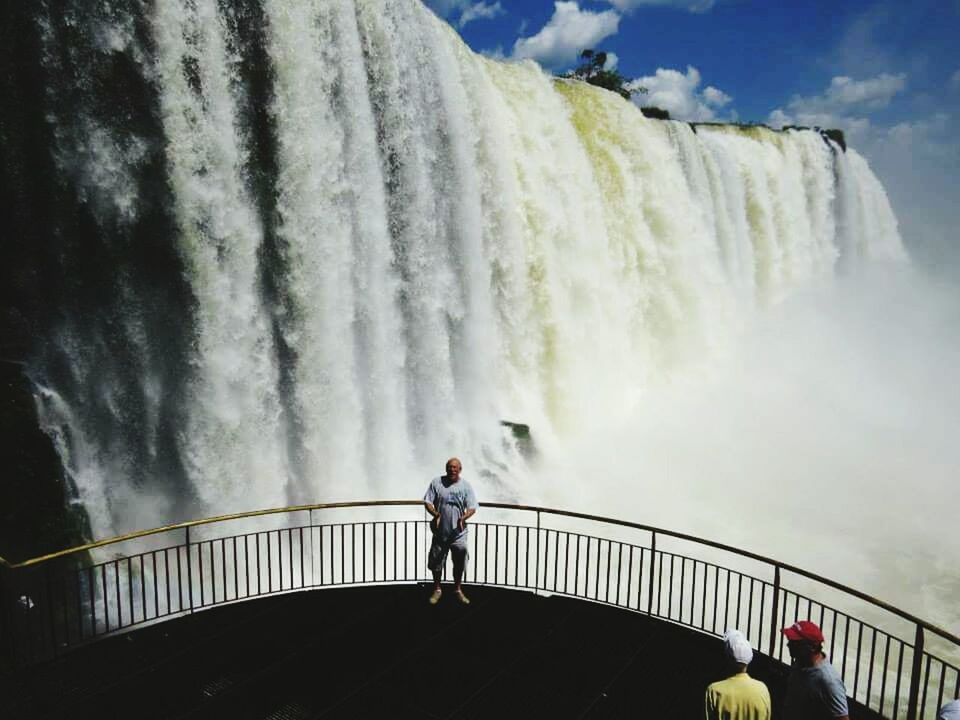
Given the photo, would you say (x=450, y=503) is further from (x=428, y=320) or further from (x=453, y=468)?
(x=428, y=320)

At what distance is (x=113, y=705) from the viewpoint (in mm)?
5742

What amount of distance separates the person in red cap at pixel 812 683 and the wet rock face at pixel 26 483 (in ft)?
36.0

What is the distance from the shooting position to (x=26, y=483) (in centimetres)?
1097

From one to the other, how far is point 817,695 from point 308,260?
11366 millimetres

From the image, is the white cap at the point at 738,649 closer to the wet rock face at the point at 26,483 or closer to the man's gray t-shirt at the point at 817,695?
the man's gray t-shirt at the point at 817,695

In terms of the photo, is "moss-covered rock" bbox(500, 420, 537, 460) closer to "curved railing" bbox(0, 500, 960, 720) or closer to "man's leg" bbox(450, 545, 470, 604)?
"curved railing" bbox(0, 500, 960, 720)

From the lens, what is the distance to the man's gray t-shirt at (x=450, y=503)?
7.13 m

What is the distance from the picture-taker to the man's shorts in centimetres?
722

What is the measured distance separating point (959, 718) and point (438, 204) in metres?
13.8

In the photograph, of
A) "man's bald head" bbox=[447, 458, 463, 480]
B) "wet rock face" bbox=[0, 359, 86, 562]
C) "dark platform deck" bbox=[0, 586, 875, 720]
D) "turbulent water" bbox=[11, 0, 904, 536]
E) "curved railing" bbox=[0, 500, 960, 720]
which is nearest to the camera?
"dark platform deck" bbox=[0, 586, 875, 720]

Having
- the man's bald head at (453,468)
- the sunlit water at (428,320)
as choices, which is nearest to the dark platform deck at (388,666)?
the man's bald head at (453,468)

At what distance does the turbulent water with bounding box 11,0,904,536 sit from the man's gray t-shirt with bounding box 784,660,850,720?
1069cm

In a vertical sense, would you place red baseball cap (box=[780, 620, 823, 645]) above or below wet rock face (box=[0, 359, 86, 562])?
above

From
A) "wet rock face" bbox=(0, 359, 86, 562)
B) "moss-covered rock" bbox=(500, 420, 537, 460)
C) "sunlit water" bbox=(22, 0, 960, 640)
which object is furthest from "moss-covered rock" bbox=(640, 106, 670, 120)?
"wet rock face" bbox=(0, 359, 86, 562)
